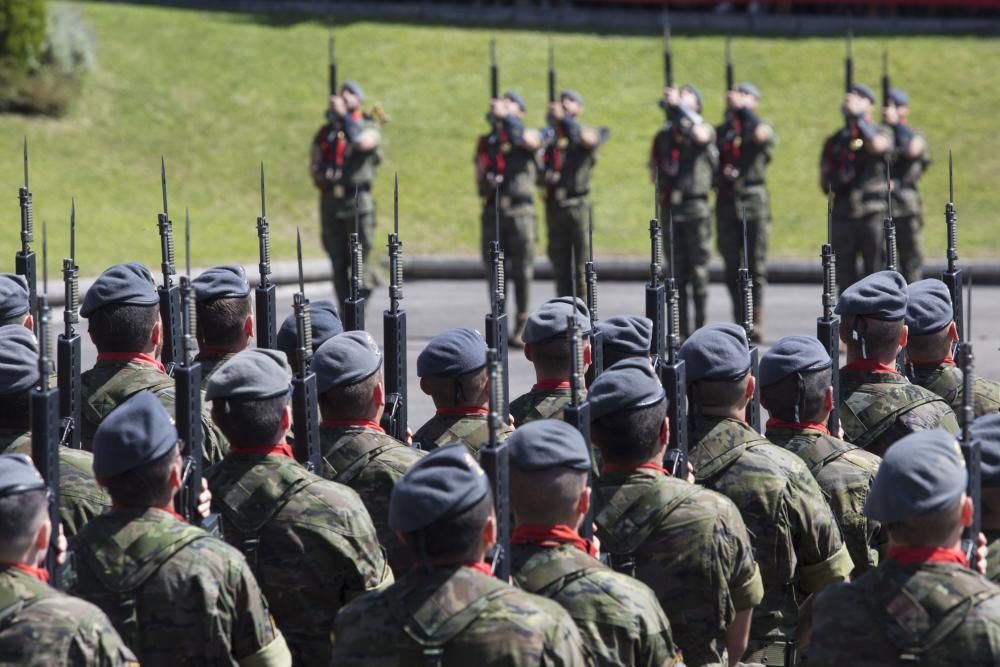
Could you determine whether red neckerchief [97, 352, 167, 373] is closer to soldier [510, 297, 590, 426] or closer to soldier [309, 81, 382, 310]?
soldier [510, 297, 590, 426]

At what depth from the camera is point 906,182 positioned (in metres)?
16.2

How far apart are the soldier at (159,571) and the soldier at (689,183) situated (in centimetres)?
1076

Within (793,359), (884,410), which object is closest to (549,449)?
(793,359)

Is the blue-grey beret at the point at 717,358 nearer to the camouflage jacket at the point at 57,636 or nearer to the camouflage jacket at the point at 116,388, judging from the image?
the camouflage jacket at the point at 116,388

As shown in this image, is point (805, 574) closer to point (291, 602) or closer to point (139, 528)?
point (291, 602)

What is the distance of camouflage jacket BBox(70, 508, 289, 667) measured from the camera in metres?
5.02

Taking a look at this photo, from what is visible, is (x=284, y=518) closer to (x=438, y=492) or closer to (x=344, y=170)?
(x=438, y=492)

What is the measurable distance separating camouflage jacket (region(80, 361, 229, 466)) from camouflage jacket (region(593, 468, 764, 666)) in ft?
6.76

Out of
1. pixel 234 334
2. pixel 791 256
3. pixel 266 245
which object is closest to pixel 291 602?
pixel 234 334

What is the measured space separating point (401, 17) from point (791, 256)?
8.78m

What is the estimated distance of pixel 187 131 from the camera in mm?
23016

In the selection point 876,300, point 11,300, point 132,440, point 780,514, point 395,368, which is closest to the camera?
point 132,440

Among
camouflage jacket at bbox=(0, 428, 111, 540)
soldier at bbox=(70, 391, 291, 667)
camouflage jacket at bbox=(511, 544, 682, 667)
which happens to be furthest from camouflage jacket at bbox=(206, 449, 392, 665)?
camouflage jacket at bbox=(511, 544, 682, 667)

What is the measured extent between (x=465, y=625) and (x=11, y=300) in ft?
14.3
